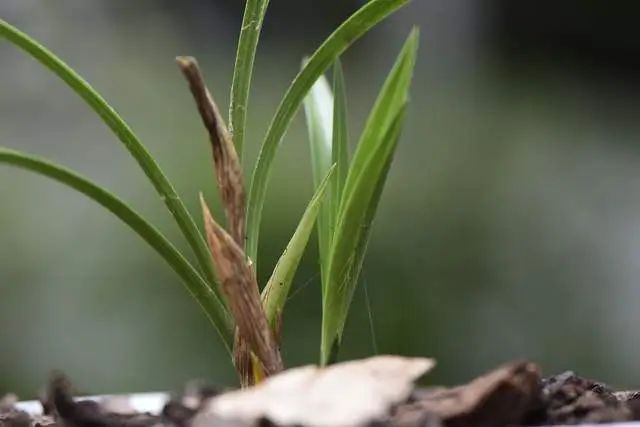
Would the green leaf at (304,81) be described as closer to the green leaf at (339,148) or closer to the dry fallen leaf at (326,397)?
the green leaf at (339,148)

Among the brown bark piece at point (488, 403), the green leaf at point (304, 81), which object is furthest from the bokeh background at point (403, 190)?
the brown bark piece at point (488, 403)

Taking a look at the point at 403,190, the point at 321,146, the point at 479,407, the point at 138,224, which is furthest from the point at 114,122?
the point at 403,190

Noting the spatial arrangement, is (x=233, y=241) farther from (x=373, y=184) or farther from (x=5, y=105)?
(x=5, y=105)

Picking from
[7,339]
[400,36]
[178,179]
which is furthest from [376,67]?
[7,339]

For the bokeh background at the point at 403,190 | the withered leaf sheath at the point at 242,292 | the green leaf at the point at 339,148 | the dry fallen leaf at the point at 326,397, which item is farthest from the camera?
the bokeh background at the point at 403,190

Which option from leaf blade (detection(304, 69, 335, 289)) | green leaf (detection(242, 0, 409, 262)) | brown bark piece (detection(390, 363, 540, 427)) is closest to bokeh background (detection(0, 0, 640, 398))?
leaf blade (detection(304, 69, 335, 289))

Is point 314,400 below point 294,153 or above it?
below
